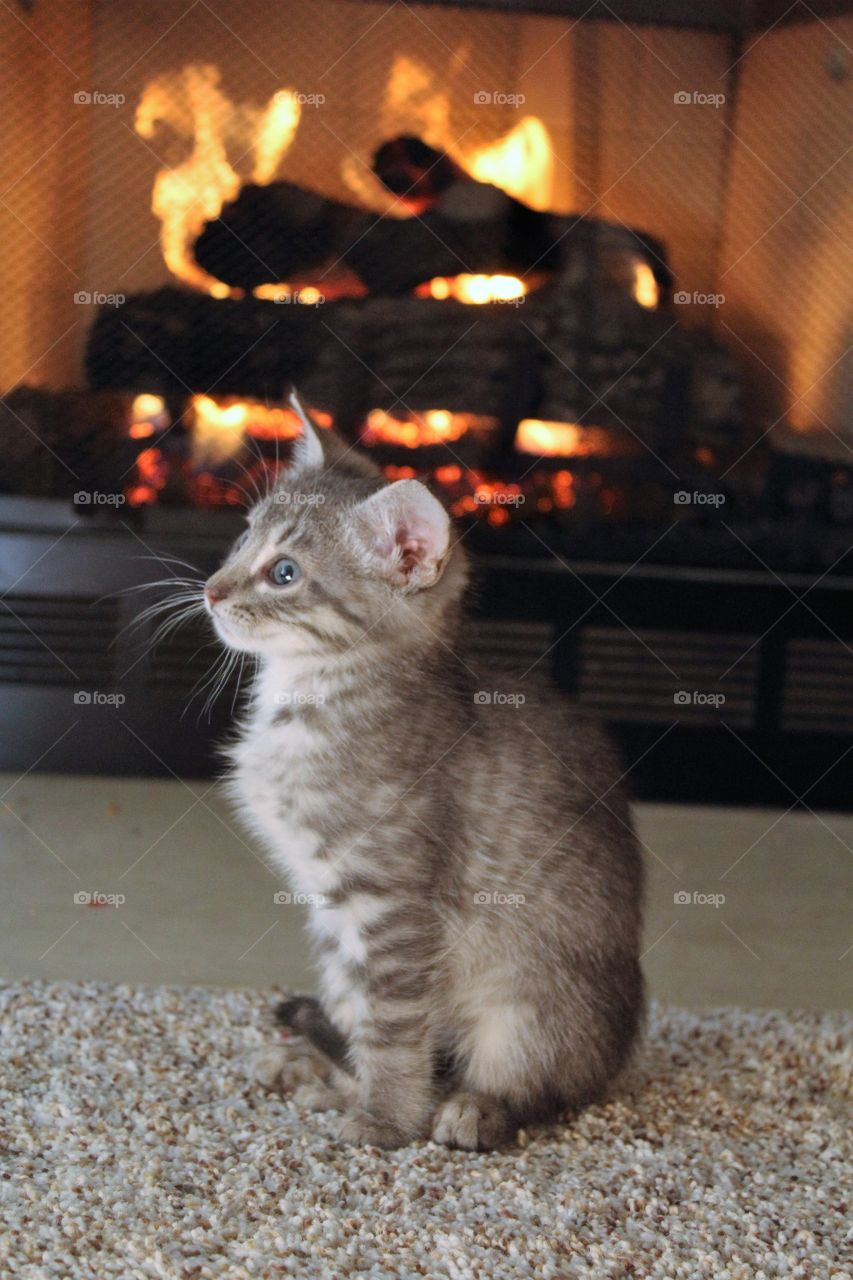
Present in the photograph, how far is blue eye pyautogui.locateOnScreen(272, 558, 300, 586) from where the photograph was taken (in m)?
2.09

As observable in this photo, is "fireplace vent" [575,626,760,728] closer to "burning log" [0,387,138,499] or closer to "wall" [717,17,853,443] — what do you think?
"wall" [717,17,853,443]

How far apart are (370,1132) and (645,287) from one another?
2744mm

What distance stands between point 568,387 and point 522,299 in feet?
0.98

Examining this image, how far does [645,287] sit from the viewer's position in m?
3.95

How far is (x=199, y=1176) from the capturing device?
6.21 ft

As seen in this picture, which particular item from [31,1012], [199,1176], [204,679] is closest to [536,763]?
[199,1176]

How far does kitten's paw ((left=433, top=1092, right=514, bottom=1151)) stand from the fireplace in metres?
1.97

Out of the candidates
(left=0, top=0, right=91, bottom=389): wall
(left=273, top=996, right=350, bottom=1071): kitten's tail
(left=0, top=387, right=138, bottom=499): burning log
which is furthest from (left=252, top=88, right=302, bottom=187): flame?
(left=273, top=996, right=350, bottom=1071): kitten's tail

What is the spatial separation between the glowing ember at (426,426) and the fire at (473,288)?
0.34 metres

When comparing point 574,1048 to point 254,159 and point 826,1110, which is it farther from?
point 254,159

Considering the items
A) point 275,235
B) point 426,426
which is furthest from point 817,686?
point 275,235

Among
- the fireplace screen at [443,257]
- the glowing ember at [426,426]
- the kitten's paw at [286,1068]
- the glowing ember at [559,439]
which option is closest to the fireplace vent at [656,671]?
the fireplace screen at [443,257]

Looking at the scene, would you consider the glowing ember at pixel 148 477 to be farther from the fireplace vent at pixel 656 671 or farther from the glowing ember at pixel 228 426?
the fireplace vent at pixel 656 671

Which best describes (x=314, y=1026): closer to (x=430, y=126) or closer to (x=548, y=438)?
(x=548, y=438)
